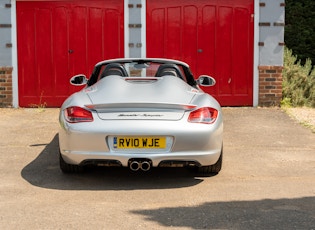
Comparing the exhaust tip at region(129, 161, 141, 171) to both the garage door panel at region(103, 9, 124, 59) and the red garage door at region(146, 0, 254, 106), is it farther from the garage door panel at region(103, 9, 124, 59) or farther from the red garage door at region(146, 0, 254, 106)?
the garage door panel at region(103, 9, 124, 59)

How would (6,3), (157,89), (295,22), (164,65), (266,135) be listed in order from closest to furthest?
(157,89) < (164,65) < (266,135) < (6,3) < (295,22)

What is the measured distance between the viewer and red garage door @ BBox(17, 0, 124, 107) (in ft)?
39.7

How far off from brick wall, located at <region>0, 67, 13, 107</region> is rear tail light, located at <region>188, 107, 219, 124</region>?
7234 mm

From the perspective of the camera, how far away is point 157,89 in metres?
6.11

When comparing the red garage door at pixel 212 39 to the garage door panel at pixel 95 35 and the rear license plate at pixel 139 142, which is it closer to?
the garage door panel at pixel 95 35

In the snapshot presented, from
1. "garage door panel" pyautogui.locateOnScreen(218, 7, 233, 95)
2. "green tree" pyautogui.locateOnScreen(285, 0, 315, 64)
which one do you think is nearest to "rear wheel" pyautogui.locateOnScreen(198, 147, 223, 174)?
"garage door panel" pyautogui.locateOnScreen(218, 7, 233, 95)

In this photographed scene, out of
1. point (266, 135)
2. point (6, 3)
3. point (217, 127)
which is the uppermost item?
point (6, 3)

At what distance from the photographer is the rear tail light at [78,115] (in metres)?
5.72

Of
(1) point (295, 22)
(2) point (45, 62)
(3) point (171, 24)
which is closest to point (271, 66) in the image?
(3) point (171, 24)

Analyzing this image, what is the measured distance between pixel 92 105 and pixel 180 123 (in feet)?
2.92

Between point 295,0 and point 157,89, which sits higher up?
point 295,0

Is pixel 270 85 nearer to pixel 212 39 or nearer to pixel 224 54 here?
pixel 224 54

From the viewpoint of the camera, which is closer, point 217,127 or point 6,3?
point 217,127

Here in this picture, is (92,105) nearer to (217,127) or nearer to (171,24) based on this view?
(217,127)
